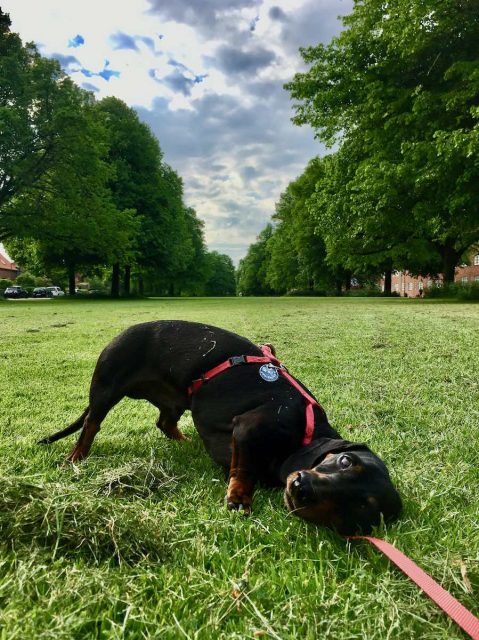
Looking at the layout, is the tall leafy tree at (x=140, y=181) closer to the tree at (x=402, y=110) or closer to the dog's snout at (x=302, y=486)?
the tree at (x=402, y=110)

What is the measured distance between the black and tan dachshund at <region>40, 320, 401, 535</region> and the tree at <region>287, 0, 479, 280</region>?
528 inches

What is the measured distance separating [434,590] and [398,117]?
58.2 ft

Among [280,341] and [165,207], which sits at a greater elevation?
[165,207]

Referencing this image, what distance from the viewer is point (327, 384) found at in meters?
4.14

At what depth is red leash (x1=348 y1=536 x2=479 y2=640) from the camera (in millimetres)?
1189

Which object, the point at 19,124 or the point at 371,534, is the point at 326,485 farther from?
the point at 19,124

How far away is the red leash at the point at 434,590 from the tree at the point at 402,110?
1409cm

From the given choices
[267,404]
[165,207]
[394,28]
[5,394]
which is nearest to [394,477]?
[267,404]

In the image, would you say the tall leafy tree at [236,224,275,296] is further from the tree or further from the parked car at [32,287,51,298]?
the tree

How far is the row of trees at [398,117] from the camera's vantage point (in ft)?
48.1

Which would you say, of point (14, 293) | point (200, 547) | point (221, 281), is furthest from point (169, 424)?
point (221, 281)

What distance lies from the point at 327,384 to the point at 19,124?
25.3 metres

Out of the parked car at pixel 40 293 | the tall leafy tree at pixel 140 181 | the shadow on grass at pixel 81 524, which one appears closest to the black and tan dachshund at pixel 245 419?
the shadow on grass at pixel 81 524

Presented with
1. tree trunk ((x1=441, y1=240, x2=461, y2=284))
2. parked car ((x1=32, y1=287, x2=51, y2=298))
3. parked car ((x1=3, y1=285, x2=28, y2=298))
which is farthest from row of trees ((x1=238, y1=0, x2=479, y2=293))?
parked car ((x1=32, y1=287, x2=51, y2=298))
